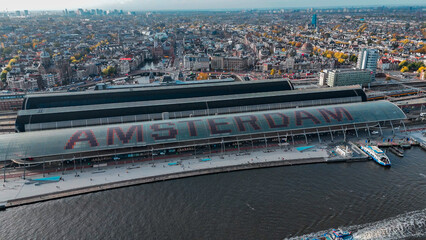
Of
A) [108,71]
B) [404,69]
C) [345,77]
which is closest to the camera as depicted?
[345,77]

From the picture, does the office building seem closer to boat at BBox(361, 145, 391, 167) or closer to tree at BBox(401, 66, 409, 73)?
tree at BBox(401, 66, 409, 73)

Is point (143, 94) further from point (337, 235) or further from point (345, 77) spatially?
point (345, 77)

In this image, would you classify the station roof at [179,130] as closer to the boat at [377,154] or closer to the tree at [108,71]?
the boat at [377,154]

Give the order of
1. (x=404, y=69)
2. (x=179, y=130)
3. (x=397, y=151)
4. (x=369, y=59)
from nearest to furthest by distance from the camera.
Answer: (x=179, y=130)
(x=397, y=151)
(x=369, y=59)
(x=404, y=69)

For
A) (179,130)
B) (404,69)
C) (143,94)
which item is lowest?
(404,69)

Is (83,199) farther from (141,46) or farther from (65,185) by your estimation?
(141,46)

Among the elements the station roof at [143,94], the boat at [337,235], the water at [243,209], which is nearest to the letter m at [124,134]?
the water at [243,209]

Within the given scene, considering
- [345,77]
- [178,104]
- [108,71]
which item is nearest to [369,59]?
[345,77]
